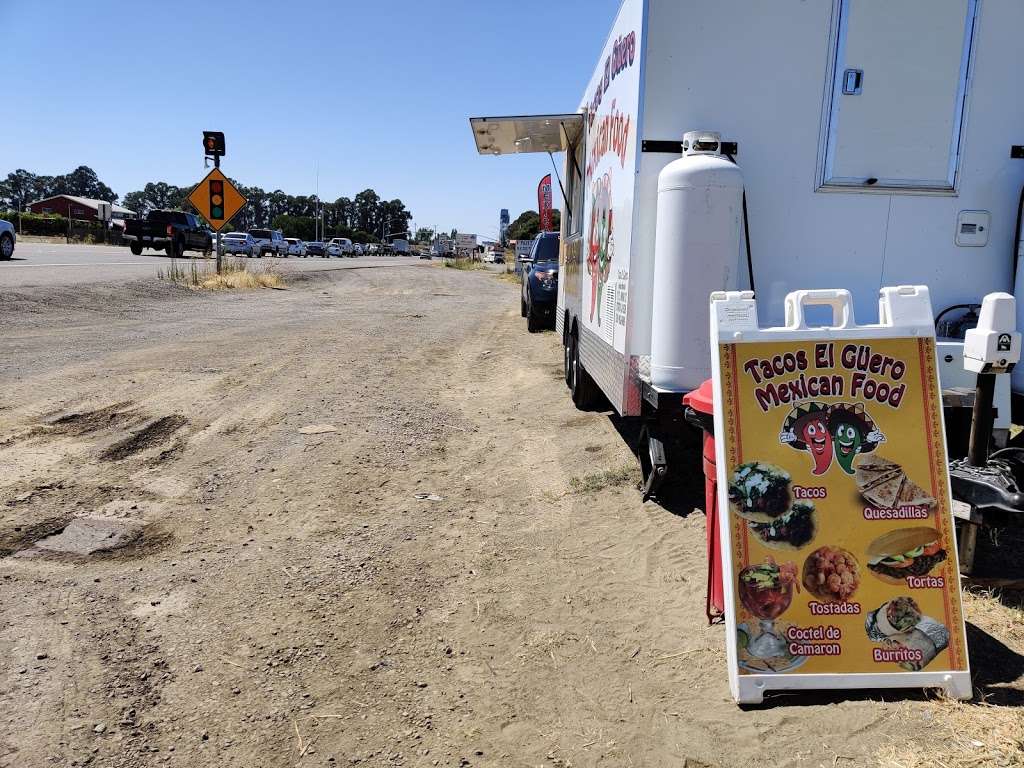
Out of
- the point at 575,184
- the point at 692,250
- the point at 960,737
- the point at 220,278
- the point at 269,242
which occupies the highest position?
the point at 575,184

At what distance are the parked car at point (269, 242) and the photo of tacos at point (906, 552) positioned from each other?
163ft

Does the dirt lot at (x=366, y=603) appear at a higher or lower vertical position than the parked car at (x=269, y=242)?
lower

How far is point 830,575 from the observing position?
9.52 ft

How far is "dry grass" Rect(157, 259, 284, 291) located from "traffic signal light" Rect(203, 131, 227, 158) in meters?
2.75

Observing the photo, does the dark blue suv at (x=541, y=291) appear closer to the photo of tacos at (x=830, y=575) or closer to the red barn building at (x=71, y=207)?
the photo of tacos at (x=830, y=575)

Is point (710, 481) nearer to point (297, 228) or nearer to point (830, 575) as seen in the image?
point (830, 575)

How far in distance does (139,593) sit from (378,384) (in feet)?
15.1

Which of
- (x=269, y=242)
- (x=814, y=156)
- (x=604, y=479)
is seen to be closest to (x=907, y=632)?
(x=604, y=479)

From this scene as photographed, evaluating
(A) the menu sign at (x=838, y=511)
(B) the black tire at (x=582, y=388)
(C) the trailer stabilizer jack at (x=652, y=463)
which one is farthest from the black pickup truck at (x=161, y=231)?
(A) the menu sign at (x=838, y=511)

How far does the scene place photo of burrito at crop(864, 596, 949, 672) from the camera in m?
2.85

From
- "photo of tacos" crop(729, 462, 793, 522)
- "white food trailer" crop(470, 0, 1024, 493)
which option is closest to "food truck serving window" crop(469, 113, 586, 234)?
"white food trailer" crop(470, 0, 1024, 493)

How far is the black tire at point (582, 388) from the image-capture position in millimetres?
7312

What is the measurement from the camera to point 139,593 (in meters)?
3.76

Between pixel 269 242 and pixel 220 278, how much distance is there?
3420 centimetres
